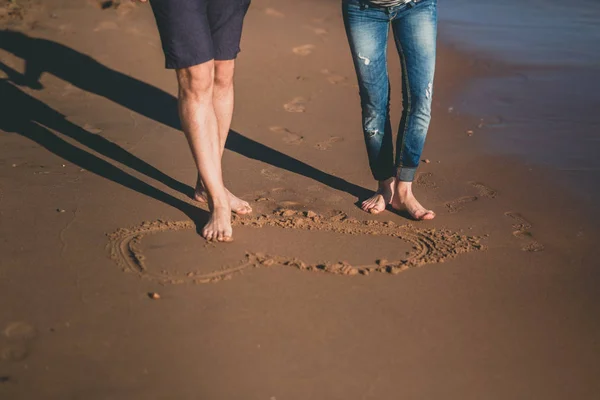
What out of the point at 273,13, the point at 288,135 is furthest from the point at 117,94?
the point at 273,13

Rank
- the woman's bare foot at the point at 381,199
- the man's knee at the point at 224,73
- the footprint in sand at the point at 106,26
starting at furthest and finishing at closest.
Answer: the footprint in sand at the point at 106,26, the woman's bare foot at the point at 381,199, the man's knee at the point at 224,73

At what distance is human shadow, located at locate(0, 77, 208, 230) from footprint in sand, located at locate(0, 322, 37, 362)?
3.65 ft

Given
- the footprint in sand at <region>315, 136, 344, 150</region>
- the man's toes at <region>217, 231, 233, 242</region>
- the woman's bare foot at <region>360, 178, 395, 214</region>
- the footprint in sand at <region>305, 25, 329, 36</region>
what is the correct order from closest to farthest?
the man's toes at <region>217, 231, 233, 242</region>, the woman's bare foot at <region>360, 178, 395, 214</region>, the footprint in sand at <region>315, 136, 344, 150</region>, the footprint in sand at <region>305, 25, 329, 36</region>

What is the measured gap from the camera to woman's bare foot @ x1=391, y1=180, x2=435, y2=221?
3.71m

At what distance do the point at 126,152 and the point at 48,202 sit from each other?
2.83ft

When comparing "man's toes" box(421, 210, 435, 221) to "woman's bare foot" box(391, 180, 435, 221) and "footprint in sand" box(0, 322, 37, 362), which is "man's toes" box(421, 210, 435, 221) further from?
"footprint in sand" box(0, 322, 37, 362)

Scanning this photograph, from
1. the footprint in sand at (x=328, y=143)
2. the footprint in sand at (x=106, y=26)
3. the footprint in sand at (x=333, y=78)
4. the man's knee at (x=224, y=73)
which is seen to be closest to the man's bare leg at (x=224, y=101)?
the man's knee at (x=224, y=73)

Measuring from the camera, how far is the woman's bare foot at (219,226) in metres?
3.36

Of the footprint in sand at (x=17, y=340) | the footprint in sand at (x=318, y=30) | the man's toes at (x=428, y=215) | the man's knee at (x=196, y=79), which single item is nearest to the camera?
the footprint in sand at (x=17, y=340)

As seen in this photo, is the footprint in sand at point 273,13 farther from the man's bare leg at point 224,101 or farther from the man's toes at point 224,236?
the man's toes at point 224,236

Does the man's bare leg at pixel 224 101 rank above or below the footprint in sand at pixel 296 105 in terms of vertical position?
above

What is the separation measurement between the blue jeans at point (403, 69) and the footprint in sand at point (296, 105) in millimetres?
1588

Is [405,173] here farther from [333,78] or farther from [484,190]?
[333,78]

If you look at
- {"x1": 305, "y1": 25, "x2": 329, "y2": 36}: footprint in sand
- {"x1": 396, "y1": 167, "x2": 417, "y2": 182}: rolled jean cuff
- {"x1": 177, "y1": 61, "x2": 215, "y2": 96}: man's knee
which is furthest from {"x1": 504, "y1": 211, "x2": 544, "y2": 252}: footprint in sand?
{"x1": 305, "y1": 25, "x2": 329, "y2": 36}: footprint in sand
